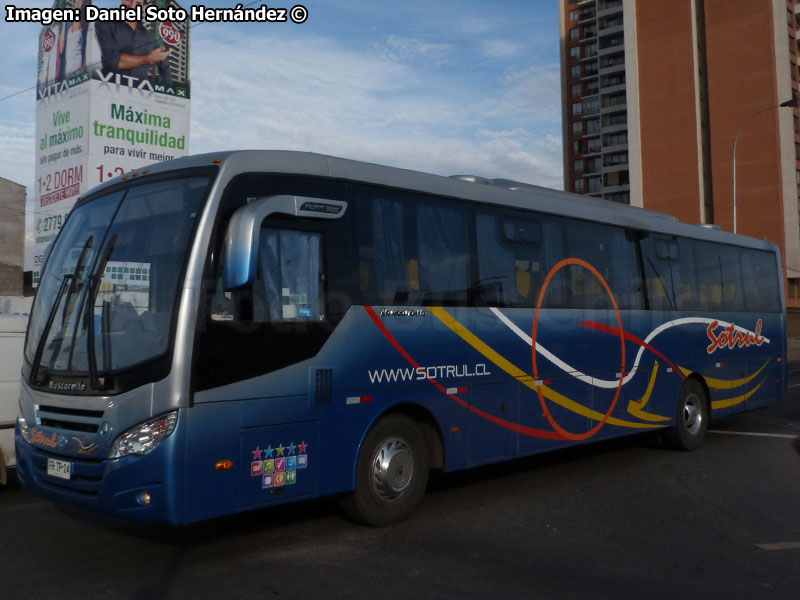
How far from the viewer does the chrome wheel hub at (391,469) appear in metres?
7.15

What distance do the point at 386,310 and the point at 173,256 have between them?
203cm

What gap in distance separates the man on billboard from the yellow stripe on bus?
26758mm

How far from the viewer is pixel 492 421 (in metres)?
8.34

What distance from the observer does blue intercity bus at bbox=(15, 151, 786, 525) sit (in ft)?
19.0

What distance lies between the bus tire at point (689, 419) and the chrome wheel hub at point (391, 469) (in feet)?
18.5

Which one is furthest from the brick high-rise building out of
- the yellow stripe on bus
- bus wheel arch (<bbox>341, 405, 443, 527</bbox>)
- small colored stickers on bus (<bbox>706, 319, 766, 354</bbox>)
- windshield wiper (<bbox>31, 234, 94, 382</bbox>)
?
windshield wiper (<bbox>31, 234, 94, 382</bbox>)

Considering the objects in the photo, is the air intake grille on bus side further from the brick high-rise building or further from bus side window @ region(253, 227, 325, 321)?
the brick high-rise building

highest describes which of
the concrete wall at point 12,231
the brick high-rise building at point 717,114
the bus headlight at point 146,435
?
the brick high-rise building at point 717,114

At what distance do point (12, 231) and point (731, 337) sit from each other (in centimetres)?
4796

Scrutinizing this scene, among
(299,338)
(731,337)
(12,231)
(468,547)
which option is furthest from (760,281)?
(12,231)

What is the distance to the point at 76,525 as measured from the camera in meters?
7.18

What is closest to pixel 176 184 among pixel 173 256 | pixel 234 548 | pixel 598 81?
pixel 173 256

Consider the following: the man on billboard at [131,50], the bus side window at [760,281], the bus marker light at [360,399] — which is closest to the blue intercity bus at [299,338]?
the bus marker light at [360,399]

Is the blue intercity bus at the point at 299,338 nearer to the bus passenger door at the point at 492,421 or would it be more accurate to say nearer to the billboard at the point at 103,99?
Answer: the bus passenger door at the point at 492,421
